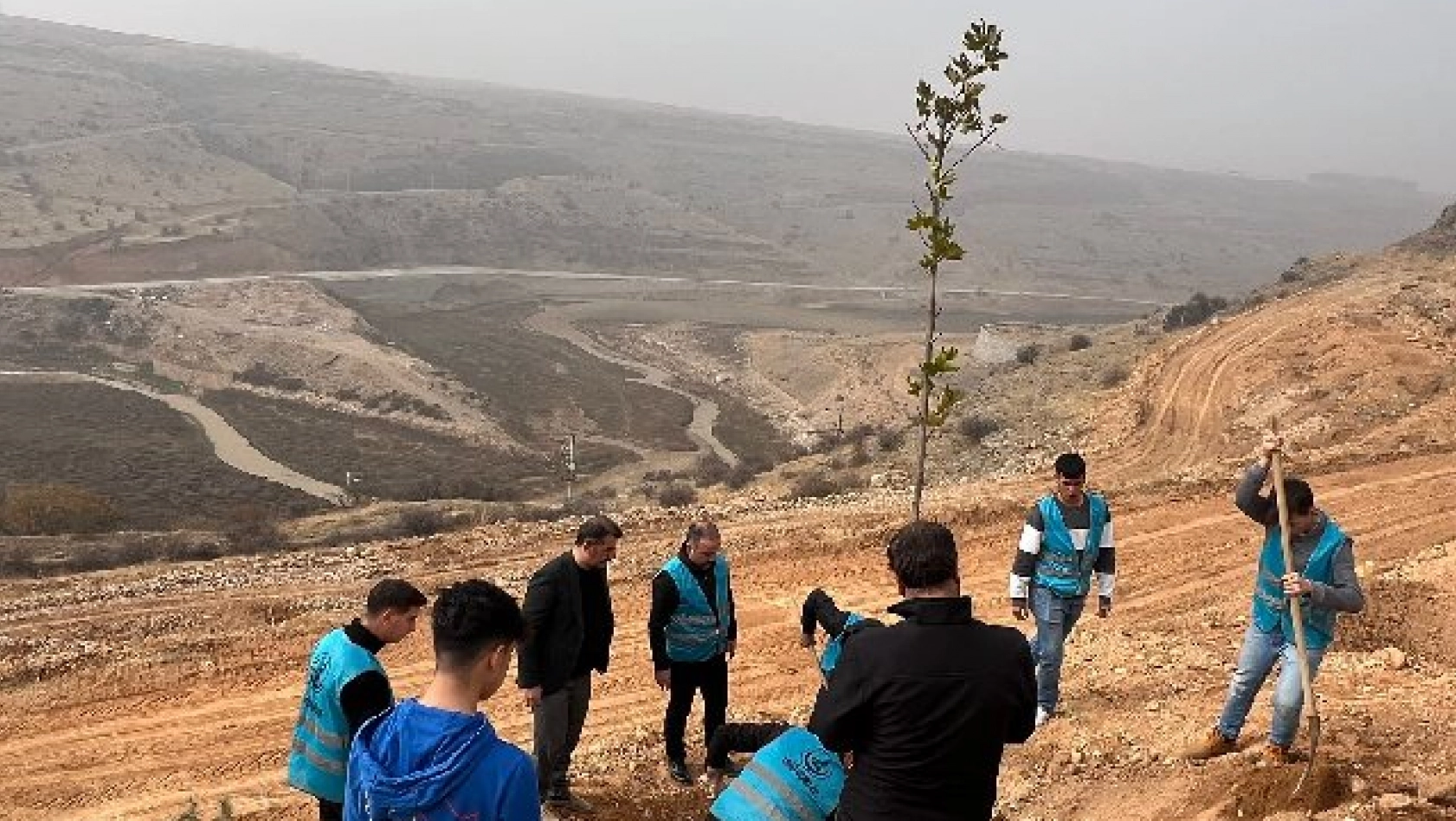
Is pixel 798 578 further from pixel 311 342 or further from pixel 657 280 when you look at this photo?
pixel 657 280

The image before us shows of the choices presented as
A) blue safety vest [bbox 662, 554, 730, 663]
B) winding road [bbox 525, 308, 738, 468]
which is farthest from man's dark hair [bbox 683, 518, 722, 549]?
winding road [bbox 525, 308, 738, 468]

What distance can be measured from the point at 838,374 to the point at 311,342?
1134 inches

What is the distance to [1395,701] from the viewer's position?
7297mm

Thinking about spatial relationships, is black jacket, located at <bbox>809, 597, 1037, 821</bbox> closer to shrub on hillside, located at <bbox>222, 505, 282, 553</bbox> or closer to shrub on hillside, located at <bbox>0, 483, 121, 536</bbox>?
shrub on hillside, located at <bbox>222, 505, 282, 553</bbox>

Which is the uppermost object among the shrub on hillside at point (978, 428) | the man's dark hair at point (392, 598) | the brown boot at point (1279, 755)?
the man's dark hair at point (392, 598)

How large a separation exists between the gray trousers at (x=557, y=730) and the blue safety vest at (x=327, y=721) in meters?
1.72

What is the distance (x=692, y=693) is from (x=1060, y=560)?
2328 mm

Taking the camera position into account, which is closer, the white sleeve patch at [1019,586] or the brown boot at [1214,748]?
the brown boot at [1214,748]

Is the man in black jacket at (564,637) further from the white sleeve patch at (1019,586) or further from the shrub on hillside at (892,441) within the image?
the shrub on hillside at (892,441)

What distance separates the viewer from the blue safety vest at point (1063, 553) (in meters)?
6.82

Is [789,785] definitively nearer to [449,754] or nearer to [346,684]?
[449,754]

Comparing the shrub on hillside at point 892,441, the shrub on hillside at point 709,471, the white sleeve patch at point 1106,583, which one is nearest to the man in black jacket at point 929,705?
the white sleeve patch at point 1106,583

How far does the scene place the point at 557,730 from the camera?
249 inches

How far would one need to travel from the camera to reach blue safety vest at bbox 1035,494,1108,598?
682 centimetres
